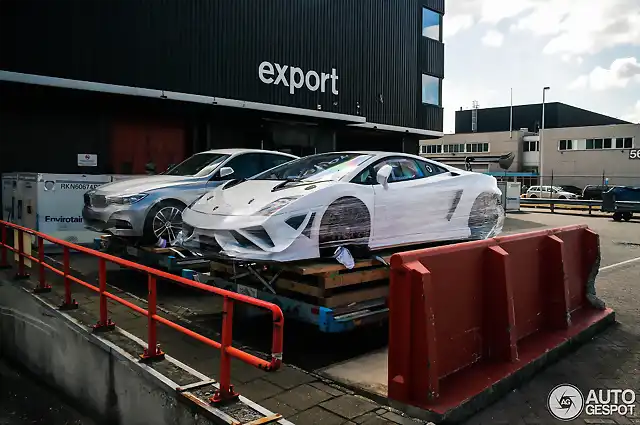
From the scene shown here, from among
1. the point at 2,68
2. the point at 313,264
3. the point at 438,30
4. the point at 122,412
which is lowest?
the point at 122,412

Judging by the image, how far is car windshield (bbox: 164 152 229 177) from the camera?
316 inches

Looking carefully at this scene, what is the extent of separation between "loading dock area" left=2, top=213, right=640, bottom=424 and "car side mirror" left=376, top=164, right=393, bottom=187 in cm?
165

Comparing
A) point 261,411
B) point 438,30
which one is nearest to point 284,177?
point 261,411

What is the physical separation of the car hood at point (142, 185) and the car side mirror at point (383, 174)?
10.2 ft

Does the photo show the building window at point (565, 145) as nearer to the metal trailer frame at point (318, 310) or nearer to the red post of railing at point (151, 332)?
the metal trailer frame at point (318, 310)

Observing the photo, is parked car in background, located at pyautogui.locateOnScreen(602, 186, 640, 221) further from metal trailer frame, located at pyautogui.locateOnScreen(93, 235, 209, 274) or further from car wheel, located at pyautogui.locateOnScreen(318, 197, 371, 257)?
metal trailer frame, located at pyautogui.locateOnScreen(93, 235, 209, 274)

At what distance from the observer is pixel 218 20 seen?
45.5ft

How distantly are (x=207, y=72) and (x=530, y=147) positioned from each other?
155 feet

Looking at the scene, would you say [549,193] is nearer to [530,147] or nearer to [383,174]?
[530,147]

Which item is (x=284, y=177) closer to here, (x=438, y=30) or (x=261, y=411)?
(x=261, y=411)

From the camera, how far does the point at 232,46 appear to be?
14.2 meters

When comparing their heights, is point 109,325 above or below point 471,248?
below

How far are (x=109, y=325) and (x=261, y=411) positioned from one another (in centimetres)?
237

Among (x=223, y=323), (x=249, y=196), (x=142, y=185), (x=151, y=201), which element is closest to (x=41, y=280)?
(x=151, y=201)
